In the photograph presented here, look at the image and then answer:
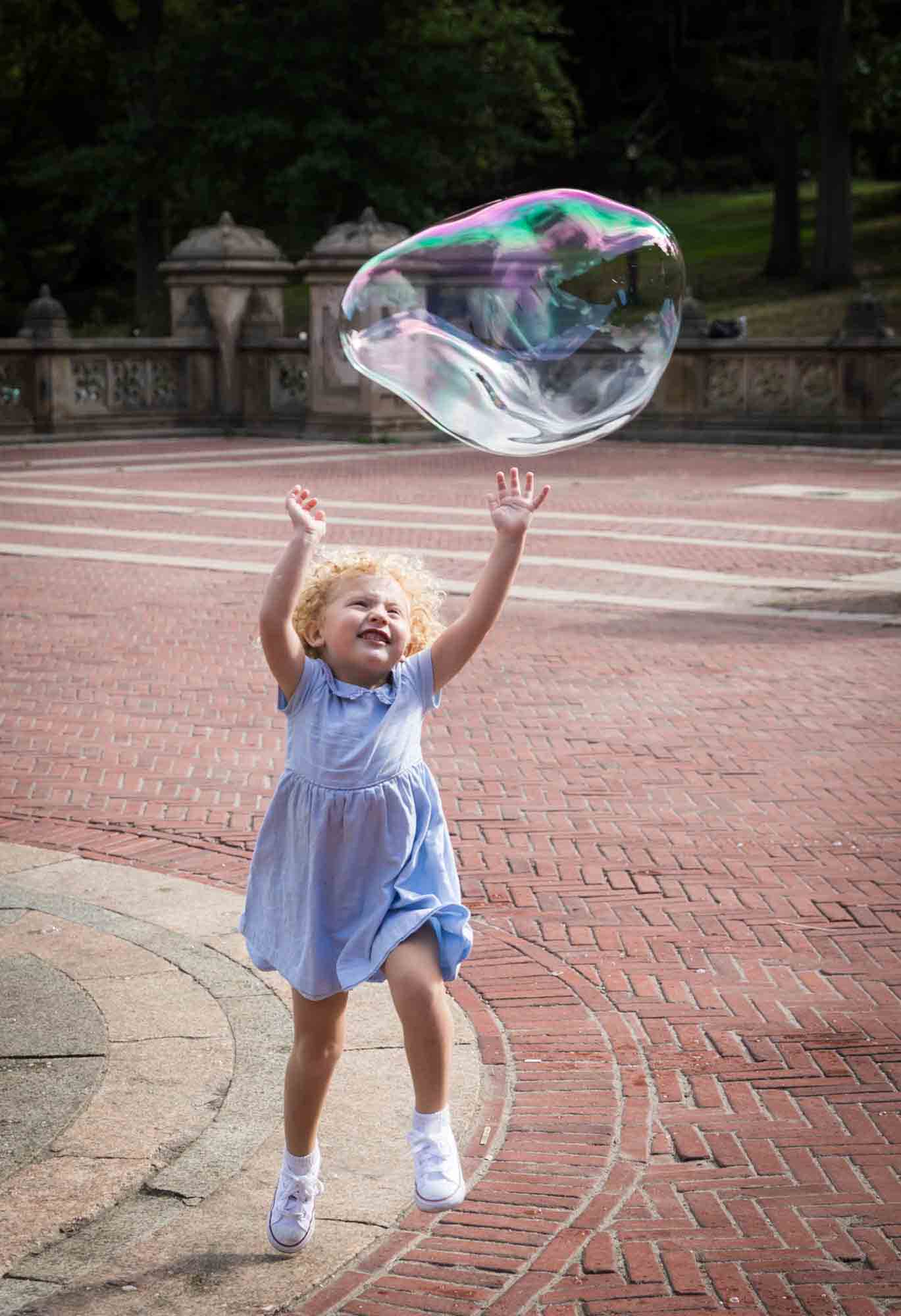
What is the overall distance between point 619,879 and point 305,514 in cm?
283

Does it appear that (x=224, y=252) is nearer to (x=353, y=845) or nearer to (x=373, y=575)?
(x=373, y=575)

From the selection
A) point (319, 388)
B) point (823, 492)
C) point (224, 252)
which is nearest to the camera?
point (823, 492)

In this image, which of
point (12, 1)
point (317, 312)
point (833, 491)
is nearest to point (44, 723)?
point (833, 491)

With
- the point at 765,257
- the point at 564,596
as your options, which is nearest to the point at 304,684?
the point at 564,596

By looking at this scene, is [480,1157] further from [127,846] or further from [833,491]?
[833,491]

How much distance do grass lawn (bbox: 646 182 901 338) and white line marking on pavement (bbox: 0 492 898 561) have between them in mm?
17574

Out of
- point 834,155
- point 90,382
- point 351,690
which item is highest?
point 834,155

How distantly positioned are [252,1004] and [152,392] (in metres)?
25.4

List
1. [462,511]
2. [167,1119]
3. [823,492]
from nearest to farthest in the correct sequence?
1. [167,1119]
2. [462,511]
3. [823,492]

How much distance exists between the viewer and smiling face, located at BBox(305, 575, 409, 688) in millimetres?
3645

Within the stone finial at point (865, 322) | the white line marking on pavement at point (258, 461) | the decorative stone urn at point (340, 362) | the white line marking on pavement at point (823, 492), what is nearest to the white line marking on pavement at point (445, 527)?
the white line marking on pavement at point (823, 492)

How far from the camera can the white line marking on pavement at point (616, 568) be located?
13438 millimetres

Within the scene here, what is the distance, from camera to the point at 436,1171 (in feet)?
11.6

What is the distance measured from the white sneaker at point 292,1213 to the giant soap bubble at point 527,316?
2102 mm
